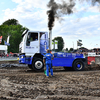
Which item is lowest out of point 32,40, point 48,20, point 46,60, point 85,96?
point 85,96

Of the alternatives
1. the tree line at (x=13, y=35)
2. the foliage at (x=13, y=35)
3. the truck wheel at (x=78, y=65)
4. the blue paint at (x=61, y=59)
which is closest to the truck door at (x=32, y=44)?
the blue paint at (x=61, y=59)

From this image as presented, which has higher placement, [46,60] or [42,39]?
[42,39]

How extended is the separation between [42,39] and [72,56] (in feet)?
8.50

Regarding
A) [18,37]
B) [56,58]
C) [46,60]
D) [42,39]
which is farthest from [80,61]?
[18,37]

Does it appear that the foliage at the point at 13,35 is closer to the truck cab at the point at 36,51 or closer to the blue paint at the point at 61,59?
the truck cab at the point at 36,51

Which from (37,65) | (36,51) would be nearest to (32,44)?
(36,51)

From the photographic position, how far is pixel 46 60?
920 cm

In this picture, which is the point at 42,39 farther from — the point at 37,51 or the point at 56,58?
the point at 56,58

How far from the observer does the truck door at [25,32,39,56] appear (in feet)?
38.2

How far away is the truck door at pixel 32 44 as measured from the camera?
38.2 ft

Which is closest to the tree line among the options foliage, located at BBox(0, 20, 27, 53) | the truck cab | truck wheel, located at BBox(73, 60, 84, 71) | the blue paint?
foliage, located at BBox(0, 20, 27, 53)

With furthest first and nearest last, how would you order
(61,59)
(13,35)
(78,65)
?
(13,35), (78,65), (61,59)

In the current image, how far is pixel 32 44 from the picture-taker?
1168 centimetres

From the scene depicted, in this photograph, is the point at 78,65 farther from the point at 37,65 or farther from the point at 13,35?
the point at 13,35
